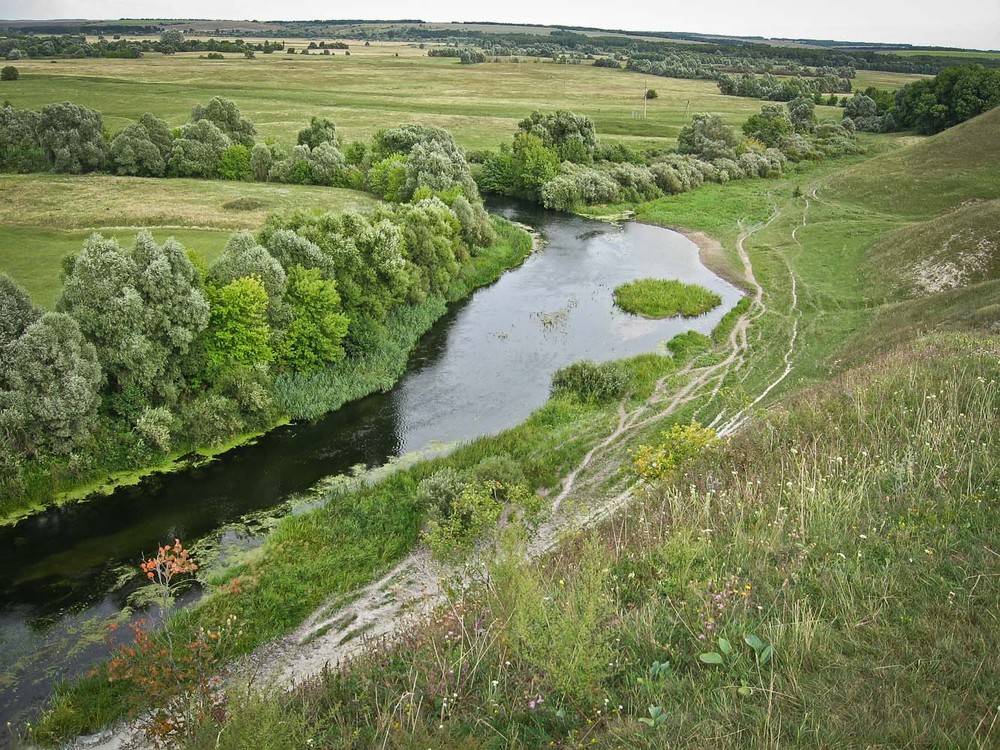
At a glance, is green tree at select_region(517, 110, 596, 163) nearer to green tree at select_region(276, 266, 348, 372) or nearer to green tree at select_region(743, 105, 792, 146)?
green tree at select_region(743, 105, 792, 146)

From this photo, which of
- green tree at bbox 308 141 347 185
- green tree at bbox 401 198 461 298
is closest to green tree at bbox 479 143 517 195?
green tree at bbox 308 141 347 185

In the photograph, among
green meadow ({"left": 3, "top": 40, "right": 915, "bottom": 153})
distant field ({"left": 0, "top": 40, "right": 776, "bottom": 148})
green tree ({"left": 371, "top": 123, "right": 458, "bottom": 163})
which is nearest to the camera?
green tree ({"left": 371, "top": 123, "right": 458, "bottom": 163})

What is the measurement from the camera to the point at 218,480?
26438mm

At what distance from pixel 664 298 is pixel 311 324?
24766 mm

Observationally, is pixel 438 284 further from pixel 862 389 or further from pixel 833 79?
pixel 833 79

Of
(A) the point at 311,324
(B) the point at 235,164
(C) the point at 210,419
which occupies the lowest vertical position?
(C) the point at 210,419

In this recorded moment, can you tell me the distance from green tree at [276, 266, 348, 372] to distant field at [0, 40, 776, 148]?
221 feet

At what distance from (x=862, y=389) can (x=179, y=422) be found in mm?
24896

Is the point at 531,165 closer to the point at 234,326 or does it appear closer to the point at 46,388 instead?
the point at 234,326

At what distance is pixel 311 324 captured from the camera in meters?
33.6

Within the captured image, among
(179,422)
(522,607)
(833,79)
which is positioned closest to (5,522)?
(179,422)

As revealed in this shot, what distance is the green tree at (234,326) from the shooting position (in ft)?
98.0

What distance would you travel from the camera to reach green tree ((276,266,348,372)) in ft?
109

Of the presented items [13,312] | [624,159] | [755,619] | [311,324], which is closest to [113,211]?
[311,324]
